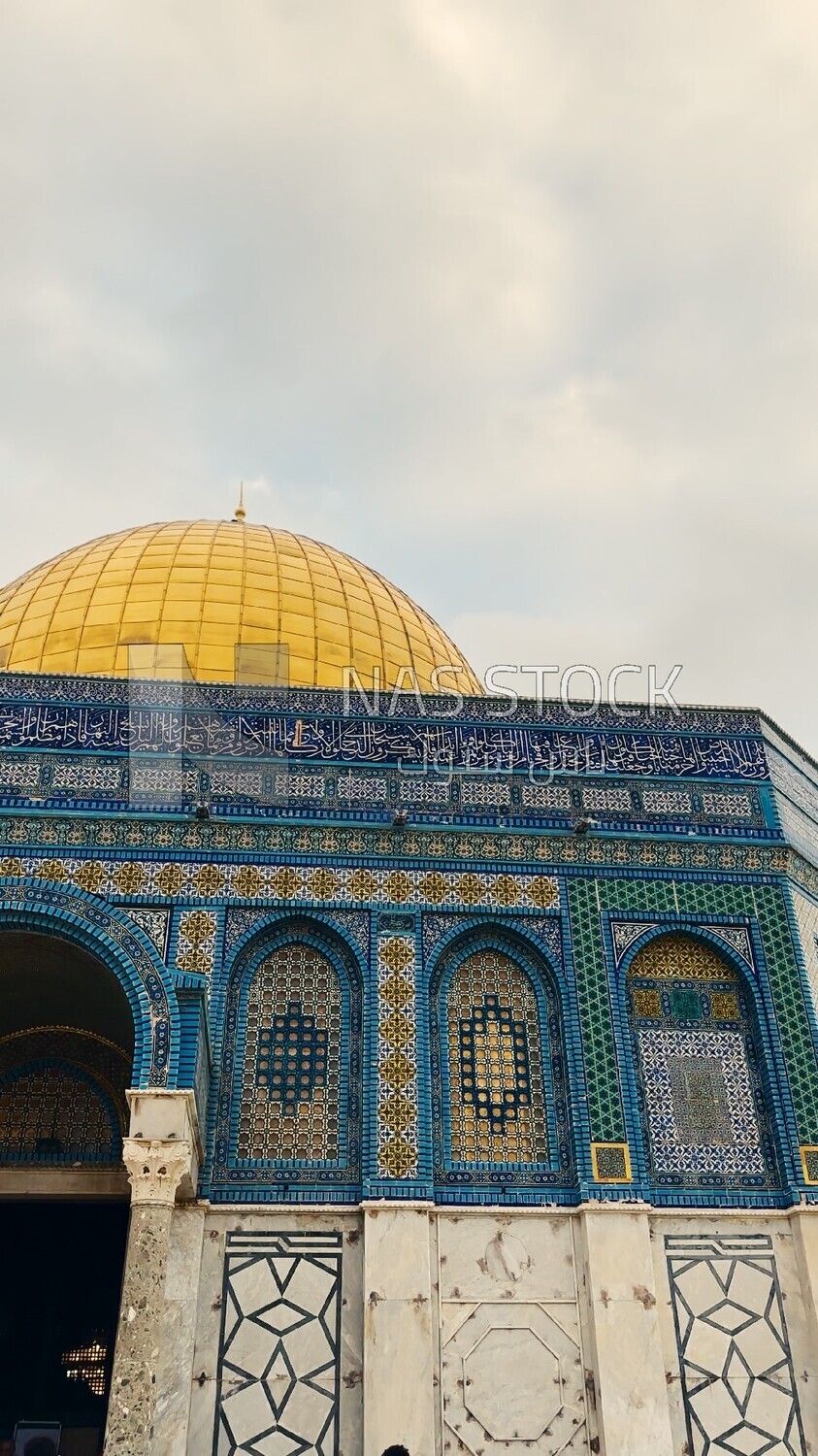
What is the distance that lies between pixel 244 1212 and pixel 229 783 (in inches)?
119

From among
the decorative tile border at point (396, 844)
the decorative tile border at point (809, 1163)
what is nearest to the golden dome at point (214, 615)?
the decorative tile border at point (396, 844)

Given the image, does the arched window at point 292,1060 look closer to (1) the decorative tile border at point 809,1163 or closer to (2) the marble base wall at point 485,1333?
(2) the marble base wall at point 485,1333

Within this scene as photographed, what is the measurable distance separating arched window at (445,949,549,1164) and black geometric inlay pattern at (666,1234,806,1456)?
1.21m

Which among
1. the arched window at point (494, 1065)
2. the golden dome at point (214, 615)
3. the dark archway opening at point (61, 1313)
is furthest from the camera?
the golden dome at point (214, 615)

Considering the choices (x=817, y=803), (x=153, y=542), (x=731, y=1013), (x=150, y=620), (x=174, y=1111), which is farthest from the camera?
(x=153, y=542)

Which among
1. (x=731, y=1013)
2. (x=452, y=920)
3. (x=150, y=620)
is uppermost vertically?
(x=150, y=620)

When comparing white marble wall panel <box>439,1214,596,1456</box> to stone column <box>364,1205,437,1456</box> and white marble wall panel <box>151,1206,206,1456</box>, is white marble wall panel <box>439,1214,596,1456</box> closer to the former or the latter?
stone column <box>364,1205,437,1456</box>

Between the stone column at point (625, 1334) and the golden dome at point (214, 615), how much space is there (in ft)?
19.5

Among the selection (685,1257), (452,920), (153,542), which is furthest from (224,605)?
(685,1257)

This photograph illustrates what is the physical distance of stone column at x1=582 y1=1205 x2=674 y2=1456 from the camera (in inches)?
327

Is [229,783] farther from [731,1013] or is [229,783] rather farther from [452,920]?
[731,1013]

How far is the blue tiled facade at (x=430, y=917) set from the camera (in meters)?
9.05

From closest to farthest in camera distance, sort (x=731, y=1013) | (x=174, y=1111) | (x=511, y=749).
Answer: (x=174, y=1111) < (x=731, y=1013) < (x=511, y=749)

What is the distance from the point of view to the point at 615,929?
390 inches
